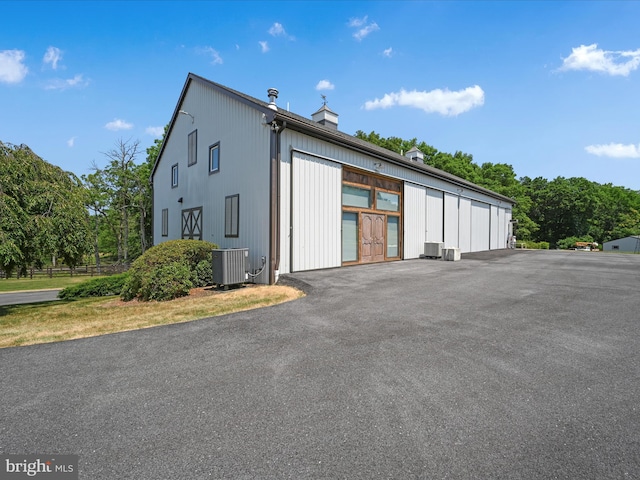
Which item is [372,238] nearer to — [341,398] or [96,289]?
[341,398]

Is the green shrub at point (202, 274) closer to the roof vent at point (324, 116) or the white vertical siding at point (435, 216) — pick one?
the roof vent at point (324, 116)

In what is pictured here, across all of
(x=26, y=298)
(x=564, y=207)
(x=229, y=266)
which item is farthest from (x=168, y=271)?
(x=564, y=207)

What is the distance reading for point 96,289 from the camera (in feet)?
45.4

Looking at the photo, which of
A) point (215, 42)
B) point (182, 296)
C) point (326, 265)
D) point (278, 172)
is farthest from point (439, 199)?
point (182, 296)

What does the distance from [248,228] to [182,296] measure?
3.22m

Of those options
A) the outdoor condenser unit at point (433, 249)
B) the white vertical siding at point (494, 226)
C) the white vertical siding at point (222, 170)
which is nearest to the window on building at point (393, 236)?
the outdoor condenser unit at point (433, 249)

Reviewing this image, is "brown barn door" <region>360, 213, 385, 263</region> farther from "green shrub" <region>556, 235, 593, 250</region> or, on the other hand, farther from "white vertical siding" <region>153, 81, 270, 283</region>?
"green shrub" <region>556, 235, 593, 250</region>

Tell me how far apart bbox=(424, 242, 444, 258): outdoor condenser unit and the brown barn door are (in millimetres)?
3461

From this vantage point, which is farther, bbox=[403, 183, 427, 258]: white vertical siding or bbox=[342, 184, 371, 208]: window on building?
bbox=[403, 183, 427, 258]: white vertical siding

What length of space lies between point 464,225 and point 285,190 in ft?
48.8

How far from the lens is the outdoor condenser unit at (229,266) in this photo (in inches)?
339

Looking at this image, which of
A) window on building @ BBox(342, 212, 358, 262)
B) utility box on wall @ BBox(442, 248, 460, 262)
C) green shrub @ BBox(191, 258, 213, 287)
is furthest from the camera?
utility box on wall @ BBox(442, 248, 460, 262)

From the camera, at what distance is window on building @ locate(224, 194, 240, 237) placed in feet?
36.6

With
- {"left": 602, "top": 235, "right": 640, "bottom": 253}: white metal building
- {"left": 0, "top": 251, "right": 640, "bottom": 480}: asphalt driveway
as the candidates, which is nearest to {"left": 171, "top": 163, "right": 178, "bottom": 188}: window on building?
{"left": 0, "top": 251, "right": 640, "bottom": 480}: asphalt driveway
